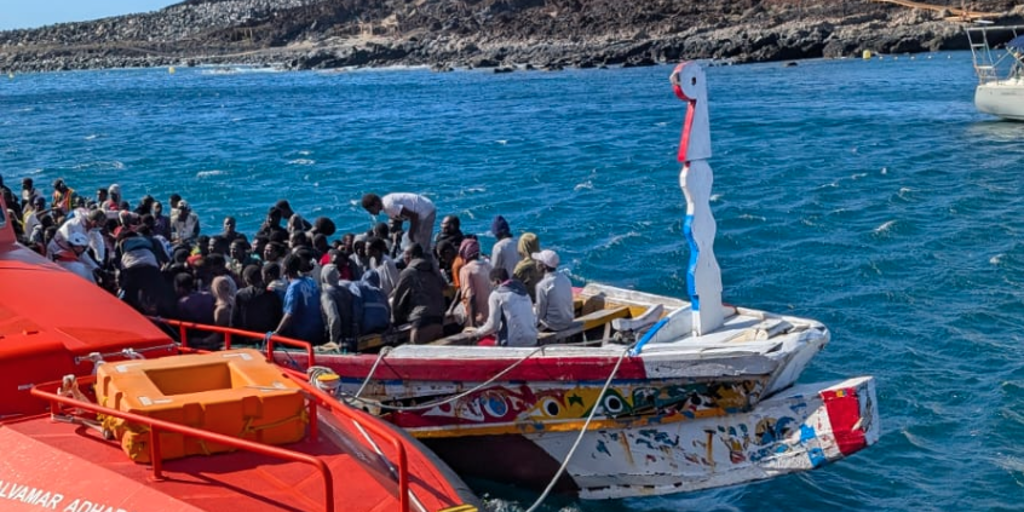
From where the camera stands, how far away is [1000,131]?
3700cm

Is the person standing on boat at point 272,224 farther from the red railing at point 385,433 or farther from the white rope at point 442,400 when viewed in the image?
the red railing at point 385,433

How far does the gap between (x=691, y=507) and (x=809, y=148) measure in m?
25.8

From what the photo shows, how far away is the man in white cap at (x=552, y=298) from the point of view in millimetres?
11625

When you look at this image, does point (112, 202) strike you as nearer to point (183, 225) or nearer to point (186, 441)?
point (183, 225)

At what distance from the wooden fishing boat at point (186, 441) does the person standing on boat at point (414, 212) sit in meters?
5.94

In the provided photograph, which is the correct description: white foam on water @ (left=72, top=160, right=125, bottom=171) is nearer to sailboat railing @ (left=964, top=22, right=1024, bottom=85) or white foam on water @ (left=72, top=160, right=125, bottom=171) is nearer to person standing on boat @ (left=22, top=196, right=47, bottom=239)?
person standing on boat @ (left=22, top=196, right=47, bottom=239)

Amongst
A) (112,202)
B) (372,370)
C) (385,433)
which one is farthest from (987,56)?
(385,433)

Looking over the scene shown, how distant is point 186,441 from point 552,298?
5.28 metres

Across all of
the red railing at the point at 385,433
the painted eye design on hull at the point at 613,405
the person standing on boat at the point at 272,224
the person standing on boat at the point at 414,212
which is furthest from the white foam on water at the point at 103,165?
the red railing at the point at 385,433

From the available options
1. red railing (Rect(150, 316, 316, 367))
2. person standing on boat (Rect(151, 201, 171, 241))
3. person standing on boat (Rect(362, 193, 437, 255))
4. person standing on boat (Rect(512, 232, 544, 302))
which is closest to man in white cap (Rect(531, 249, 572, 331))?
person standing on boat (Rect(512, 232, 544, 302))

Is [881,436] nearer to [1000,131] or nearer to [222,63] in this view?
[1000,131]

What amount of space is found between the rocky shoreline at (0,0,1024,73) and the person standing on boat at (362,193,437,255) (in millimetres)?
65994

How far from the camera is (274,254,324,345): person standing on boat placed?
11.5 metres

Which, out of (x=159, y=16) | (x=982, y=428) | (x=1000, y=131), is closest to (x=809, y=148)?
(x=1000, y=131)
